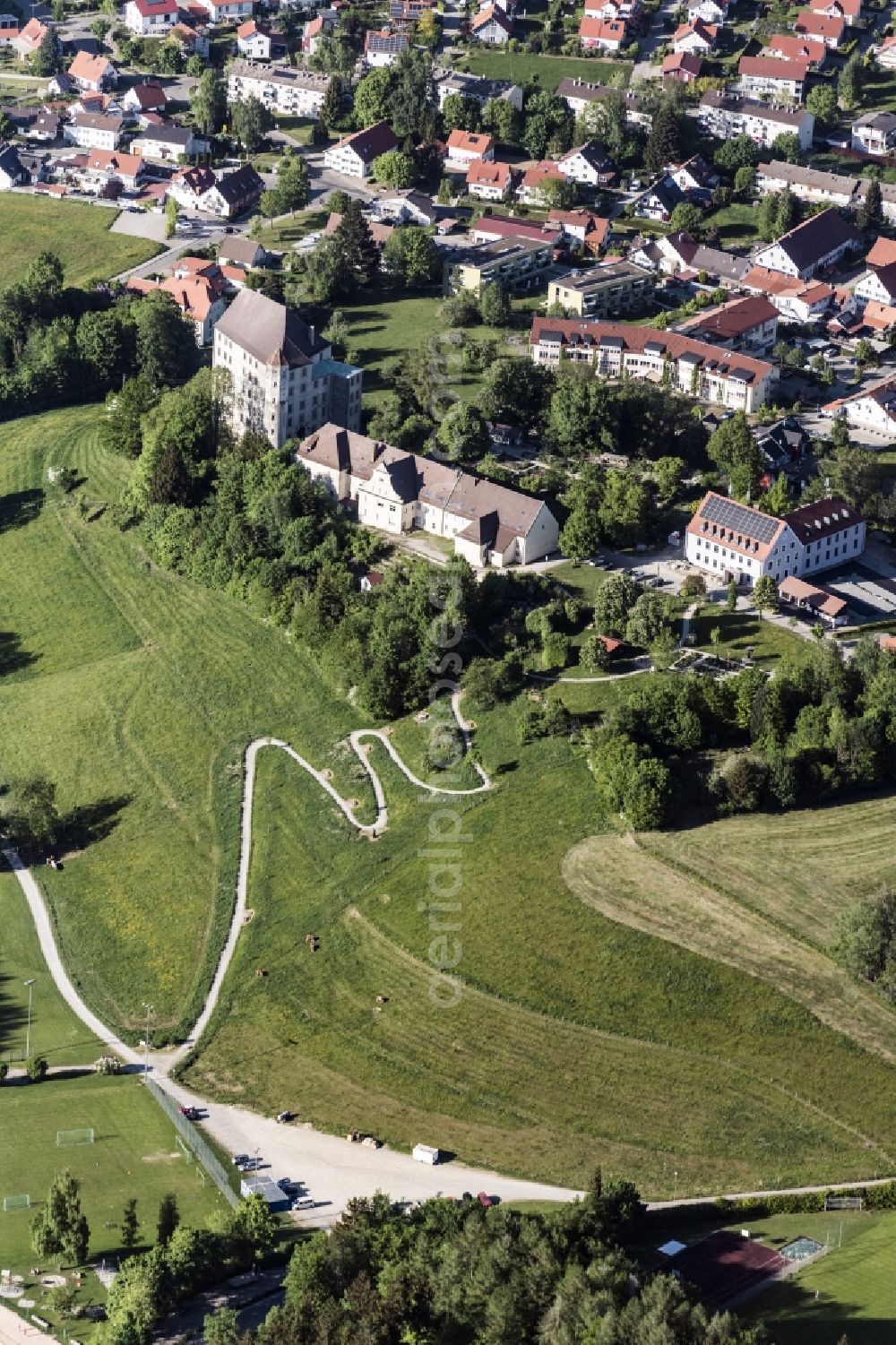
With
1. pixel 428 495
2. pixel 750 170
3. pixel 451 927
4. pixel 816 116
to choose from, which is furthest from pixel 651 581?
pixel 816 116

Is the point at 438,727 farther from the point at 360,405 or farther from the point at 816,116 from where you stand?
the point at 816,116

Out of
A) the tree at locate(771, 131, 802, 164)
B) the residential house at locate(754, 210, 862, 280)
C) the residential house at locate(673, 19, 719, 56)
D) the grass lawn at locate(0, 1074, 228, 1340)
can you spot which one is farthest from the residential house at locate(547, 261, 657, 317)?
the grass lawn at locate(0, 1074, 228, 1340)

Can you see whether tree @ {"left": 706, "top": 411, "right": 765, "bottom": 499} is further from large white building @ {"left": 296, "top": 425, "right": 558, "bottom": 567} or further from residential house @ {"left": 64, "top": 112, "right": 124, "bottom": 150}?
residential house @ {"left": 64, "top": 112, "right": 124, "bottom": 150}

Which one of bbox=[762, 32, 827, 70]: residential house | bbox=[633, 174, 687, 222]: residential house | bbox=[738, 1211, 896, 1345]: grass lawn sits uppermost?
bbox=[762, 32, 827, 70]: residential house

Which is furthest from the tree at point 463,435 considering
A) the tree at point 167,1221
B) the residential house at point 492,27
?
the residential house at point 492,27

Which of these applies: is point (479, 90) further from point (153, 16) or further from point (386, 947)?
point (386, 947)
